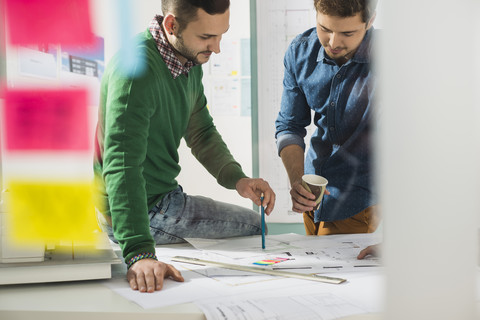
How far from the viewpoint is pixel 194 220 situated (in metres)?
1.17

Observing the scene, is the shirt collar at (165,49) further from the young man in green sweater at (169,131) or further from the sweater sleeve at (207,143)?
the sweater sleeve at (207,143)

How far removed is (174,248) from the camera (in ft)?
3.48

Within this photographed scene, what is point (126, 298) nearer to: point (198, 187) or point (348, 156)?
point (348, 156)

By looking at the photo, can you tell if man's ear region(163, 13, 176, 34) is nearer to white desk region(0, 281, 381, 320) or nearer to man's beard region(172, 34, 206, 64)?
man's beard region(172, 34, 206, 64)

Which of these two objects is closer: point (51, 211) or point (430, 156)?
point (430, 156)

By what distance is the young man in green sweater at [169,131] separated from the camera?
88cm

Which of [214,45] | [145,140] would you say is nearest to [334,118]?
[214,45]

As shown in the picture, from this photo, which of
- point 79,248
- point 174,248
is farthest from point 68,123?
point 174,248

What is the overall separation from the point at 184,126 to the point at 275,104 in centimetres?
101

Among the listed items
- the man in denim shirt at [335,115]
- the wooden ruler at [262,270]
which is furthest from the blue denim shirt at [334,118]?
the wooden ruler at [262,270]

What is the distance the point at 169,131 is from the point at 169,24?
24 cm

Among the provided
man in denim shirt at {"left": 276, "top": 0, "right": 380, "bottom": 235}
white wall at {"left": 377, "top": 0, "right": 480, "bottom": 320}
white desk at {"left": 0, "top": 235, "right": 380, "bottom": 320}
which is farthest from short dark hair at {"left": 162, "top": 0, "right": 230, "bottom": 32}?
white wall at {"left": 377, "top": 0, "right": 480, "bottom": 320}

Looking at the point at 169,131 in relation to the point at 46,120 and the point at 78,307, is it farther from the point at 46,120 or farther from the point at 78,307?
the point at 78,307

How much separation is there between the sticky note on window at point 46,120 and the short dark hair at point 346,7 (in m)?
0.69
